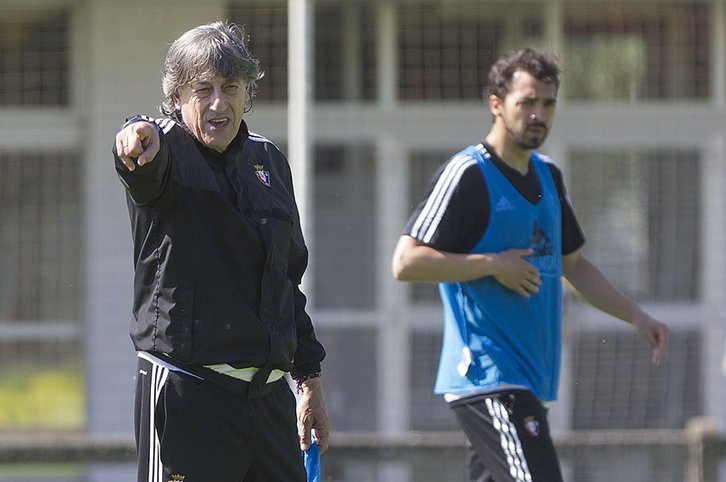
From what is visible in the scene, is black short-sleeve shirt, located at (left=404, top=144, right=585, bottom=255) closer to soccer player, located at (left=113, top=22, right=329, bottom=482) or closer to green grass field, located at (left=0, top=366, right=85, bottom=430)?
soccer player, located at (left=113, top=22, right=329, bottom=482)

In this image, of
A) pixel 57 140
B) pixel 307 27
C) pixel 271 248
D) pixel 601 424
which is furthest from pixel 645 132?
pixel 271 248

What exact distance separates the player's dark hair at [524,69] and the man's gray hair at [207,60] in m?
1.80

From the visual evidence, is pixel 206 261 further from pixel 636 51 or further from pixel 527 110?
pixel 636 51

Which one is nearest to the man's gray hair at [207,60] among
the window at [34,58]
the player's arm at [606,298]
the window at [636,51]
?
the player's arm at [606,298]

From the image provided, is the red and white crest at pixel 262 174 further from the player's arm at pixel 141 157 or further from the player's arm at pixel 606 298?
the player's arm at pixel 606 298

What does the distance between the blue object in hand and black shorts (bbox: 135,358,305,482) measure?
45cm

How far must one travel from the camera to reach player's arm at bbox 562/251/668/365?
5.11 meters

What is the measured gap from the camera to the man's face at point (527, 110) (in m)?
5.05

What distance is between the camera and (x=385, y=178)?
27.5 feet

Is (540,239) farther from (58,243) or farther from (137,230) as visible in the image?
(58,243)

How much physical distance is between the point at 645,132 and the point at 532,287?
3864 mm

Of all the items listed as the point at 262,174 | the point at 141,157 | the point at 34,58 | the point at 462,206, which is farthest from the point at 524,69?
the point at 34,58

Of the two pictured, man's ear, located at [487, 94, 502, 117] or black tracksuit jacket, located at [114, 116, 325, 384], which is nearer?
black tracksuit jacket, located at [114, 116, 325, 384]

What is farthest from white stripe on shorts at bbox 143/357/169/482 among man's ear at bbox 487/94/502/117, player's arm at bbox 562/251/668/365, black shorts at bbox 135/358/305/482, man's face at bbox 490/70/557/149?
player's arm at bbox 562/251/668/365
